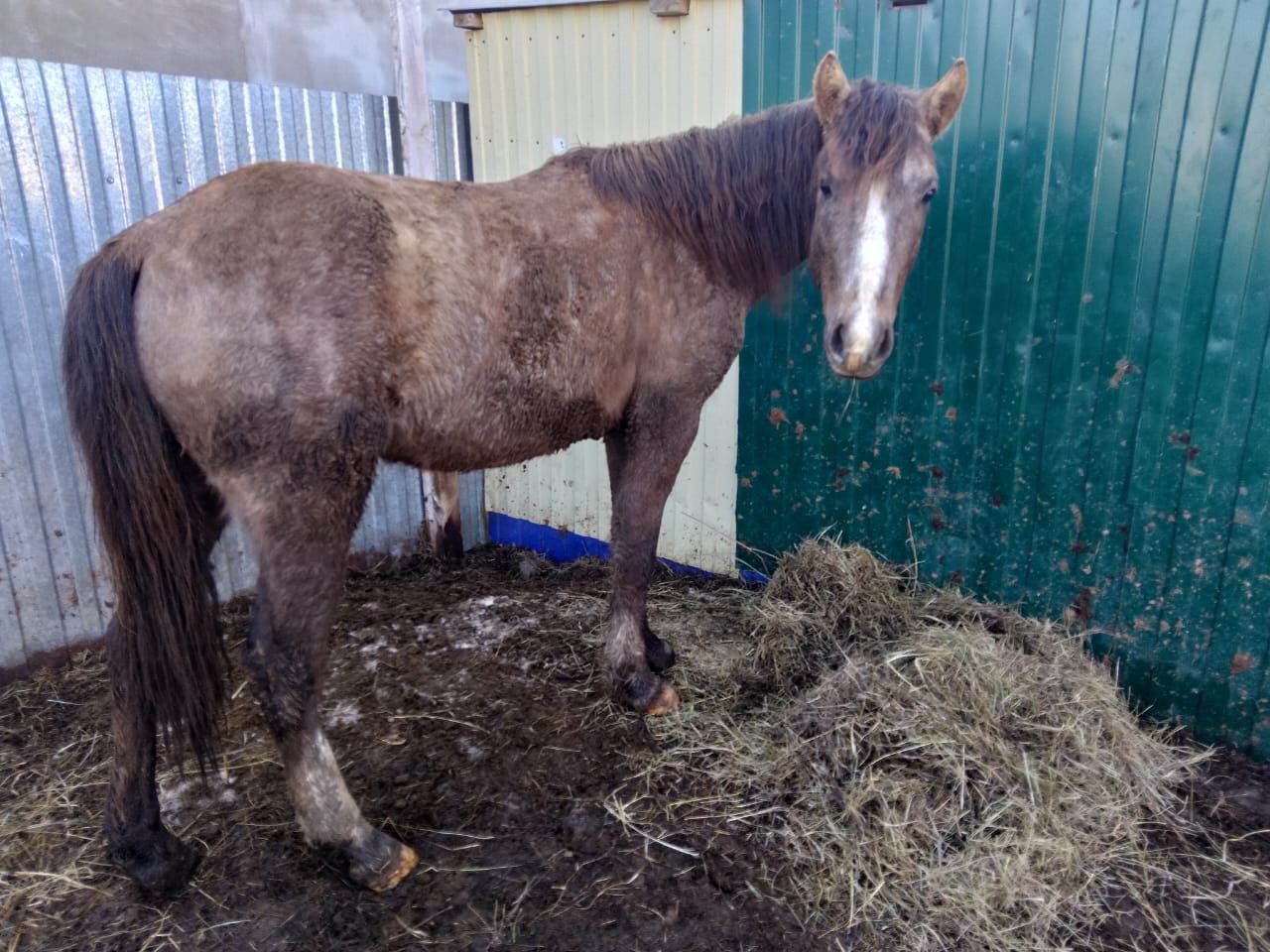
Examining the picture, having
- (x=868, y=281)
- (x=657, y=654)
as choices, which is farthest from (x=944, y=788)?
(x=868, y=281)

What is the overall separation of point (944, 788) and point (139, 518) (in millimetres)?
2363

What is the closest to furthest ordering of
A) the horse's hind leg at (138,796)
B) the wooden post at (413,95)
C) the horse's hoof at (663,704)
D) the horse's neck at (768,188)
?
the horse's hind leg at (138,796) < the horse's neck at (768,188) < the horse's hoof at (663,704) < the wooden post at (413,95)

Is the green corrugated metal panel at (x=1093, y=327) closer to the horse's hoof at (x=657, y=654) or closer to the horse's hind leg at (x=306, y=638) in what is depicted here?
the horse's hoof at (x=657, y=654)

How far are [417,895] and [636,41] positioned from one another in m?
3.71

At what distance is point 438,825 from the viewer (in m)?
2.32

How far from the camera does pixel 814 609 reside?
10.1 feet

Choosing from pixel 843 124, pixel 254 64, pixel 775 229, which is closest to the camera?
pixel 843 124

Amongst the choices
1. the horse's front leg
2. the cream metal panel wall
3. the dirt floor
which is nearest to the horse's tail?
the dirt floor

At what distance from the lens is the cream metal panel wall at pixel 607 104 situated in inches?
138

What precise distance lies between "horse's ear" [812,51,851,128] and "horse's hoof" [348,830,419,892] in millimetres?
2528

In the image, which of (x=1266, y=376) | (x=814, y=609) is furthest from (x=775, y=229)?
(x=1266, y=376)

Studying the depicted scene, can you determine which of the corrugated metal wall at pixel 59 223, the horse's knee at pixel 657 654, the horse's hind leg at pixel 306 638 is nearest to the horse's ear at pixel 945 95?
the horse's hind leg at pixel 306 638

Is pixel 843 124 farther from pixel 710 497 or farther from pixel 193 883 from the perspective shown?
pixel 193 883

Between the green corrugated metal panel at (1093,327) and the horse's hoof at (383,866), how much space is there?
2263 millimetres
